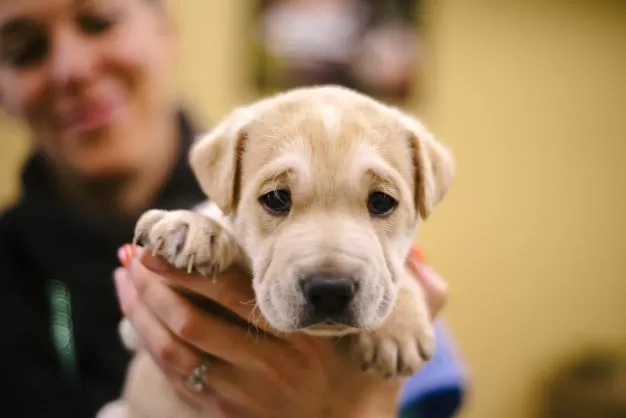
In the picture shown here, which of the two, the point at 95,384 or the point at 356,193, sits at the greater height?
the point at 356,193

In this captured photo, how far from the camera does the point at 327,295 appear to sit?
100cm

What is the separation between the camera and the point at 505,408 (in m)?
4.14

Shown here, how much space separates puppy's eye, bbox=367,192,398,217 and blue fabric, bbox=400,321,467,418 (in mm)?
601

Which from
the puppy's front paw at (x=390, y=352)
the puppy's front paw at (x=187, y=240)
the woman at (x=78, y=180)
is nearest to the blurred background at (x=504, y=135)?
the woman at (x=78, y=180)

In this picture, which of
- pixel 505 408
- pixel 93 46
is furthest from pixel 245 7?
pixel 505 408

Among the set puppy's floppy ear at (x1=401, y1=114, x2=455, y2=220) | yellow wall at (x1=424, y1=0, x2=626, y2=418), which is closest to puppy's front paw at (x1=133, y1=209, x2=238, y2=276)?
puppy's floppy ear at (x1=401, y1=114, x2=455, y2=220)

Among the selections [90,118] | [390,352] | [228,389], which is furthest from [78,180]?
[390,352]

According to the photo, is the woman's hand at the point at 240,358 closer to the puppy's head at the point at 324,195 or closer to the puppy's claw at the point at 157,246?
the puppy's claw at the point at 157,246

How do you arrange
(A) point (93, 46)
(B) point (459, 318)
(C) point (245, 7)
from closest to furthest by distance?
(A) point (93, 46) → (C) point (245, 7) → (B) point (459, 318)

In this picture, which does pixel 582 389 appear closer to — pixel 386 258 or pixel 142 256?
pixel 386 258

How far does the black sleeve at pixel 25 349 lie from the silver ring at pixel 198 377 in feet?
2.38

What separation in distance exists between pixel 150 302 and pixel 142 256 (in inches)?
5.7

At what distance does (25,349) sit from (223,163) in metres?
1.05

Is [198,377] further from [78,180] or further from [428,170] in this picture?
[78,180]
